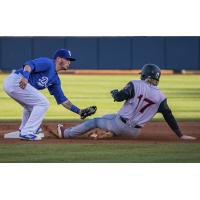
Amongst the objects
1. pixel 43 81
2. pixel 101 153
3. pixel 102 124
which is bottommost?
pixel 101 153

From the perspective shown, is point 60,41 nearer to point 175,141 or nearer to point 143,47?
point 143,47

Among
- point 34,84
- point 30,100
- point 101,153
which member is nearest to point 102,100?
point 34,84

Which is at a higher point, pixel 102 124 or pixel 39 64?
pixel 39 64

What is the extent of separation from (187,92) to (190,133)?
11858 mm

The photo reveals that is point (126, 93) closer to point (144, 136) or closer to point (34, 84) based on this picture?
point (34, 84)

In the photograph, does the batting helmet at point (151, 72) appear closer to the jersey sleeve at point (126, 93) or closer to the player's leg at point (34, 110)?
the jersey sleeve at point (126, 93)

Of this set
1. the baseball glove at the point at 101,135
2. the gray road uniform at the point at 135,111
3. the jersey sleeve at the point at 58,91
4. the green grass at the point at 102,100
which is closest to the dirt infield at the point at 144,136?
the baseball glove at the point at 101,135

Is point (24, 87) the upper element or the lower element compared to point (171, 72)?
upper

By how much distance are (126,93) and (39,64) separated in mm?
1176

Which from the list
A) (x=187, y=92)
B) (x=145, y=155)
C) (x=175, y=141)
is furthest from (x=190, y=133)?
(x=187, y=92)

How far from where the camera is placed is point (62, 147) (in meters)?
9.02

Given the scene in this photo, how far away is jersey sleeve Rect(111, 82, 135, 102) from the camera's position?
9102 millimetres

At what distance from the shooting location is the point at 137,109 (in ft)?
30.6

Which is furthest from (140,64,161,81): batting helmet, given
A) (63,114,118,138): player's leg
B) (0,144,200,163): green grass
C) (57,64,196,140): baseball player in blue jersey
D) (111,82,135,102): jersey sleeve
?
(0,144,200,163): green grass
